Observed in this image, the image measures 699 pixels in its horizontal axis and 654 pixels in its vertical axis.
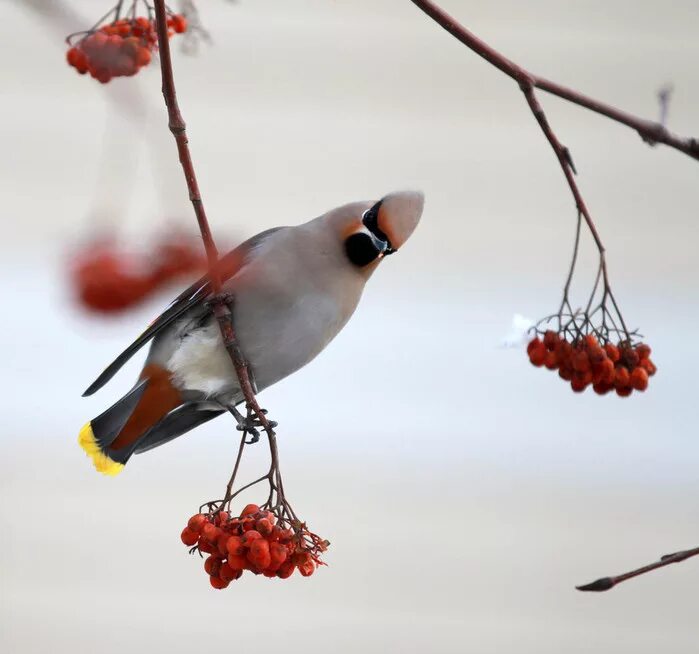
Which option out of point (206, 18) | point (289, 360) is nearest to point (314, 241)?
point (289, 360)

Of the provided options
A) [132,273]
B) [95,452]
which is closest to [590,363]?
[132,273]

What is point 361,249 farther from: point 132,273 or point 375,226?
point 132,273

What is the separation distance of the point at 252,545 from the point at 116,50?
578 millimetres

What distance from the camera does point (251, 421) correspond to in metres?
1.50

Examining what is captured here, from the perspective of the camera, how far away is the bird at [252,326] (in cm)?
167

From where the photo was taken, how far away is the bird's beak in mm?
1381

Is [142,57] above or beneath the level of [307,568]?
above

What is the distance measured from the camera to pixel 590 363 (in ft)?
4.44

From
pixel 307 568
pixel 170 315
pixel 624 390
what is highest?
pixel 170 315

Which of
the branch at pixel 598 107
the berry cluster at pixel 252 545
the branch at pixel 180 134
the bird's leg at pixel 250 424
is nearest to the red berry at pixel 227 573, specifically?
the berry cluster at pixel 252 545

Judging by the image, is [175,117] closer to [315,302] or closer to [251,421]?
[251,421]

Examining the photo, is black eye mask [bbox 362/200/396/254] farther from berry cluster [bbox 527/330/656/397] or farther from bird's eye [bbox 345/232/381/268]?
berry cluster [bbox 527/330/656/397]

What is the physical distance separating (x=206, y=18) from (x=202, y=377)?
1.46 m

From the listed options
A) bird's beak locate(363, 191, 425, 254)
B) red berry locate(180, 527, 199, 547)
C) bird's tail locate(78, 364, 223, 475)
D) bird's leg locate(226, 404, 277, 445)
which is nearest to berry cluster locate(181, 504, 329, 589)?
red berry locate(180, 527, 199, 547)
